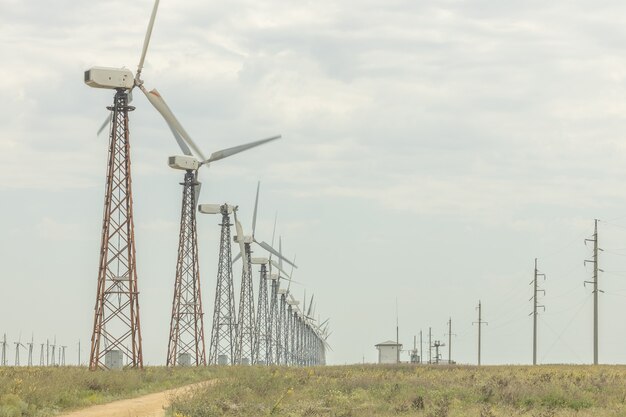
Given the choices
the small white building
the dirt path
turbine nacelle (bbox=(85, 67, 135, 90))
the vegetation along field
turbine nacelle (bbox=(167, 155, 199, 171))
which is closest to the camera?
the dirt path

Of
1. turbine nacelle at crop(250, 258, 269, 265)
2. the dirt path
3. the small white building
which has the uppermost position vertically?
turbine nacelle at crop(250, 258, 269, 265)

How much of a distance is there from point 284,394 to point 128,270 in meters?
15.9

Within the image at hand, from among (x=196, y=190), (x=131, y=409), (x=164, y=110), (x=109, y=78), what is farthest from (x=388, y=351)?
(x=131, y=409)

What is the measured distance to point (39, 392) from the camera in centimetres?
3722

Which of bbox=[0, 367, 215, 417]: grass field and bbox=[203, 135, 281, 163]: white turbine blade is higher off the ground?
bbox=[203, 135, 281, 163]: white turbine blade

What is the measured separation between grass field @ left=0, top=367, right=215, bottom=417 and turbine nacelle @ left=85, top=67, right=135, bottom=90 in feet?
43.9

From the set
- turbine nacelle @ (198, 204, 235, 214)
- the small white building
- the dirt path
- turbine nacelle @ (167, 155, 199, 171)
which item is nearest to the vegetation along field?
the dirt path

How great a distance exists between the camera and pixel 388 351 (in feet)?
389

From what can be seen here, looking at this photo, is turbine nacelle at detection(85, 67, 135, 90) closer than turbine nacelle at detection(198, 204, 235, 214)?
Yes

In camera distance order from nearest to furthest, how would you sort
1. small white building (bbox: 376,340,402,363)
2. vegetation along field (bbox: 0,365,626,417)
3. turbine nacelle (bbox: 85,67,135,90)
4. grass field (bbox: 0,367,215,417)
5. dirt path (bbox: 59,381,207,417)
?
grass field (bbox: 0,367,215,417), dirt path (bbox: 59,381,207,417), vegetation along field (bbox: 0,365,626,417), turbine nacelle (bbox: 85,67,135,90), small white building (bbox: 376,340,402,363)

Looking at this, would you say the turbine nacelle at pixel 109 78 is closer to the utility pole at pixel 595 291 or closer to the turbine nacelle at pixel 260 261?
the utility pole at pixel 595 291

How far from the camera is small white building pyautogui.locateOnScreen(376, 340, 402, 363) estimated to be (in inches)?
4636

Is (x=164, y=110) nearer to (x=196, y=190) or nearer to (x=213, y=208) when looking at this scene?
(x=196, y=190)

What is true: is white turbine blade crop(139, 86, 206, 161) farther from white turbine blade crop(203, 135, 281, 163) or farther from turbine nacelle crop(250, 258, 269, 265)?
turbine nacelle crop(250, 258, 269, 265)
